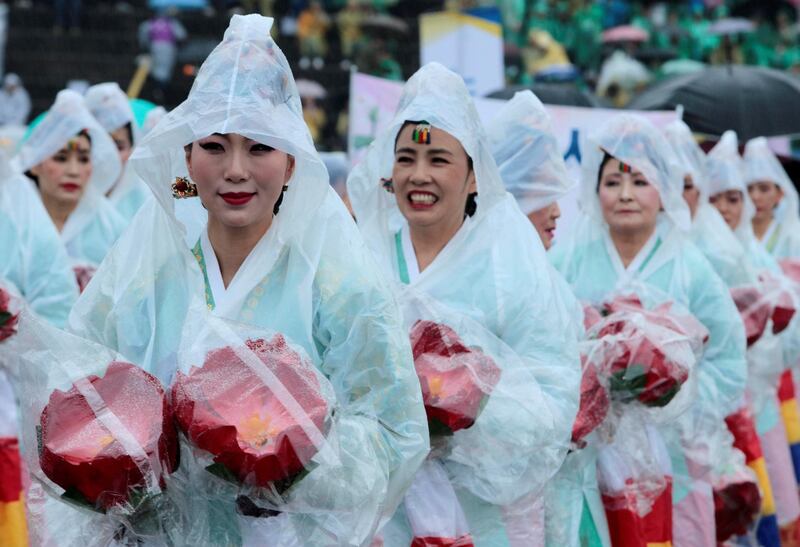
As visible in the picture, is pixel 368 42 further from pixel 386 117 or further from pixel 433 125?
pixel 433 125

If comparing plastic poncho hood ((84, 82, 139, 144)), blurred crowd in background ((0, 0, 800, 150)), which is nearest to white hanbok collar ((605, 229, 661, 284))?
plastic poncho hood ((84, 82, 139, 144))

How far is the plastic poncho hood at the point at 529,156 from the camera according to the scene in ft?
18.7

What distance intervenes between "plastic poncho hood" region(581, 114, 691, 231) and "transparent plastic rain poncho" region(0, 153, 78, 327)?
7.64ft

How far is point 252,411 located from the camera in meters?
2.94

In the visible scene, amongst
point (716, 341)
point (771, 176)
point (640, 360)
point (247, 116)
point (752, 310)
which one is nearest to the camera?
point (247, 116)

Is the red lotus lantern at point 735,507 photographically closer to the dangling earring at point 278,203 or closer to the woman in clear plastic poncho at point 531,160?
the woman in clear plastic poncho at point 531,160

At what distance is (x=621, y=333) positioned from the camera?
5.21m

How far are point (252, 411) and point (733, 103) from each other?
9.37 meters

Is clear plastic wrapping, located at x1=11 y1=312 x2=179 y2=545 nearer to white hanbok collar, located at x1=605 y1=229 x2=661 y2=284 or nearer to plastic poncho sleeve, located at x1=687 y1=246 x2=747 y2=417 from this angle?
white hanbok collar, located at x1=605 y1=229 x2=661 y2=284

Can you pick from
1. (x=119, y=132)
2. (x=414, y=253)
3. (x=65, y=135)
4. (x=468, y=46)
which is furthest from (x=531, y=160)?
(x=468, y=46)

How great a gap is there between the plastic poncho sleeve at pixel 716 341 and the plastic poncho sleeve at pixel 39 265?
2.65 m

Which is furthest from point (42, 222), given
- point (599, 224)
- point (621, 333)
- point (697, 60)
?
point (697, 60)

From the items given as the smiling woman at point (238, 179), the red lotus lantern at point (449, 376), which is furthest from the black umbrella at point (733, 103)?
the smiling woman at point (238, 179)

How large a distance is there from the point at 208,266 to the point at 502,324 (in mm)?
1201
